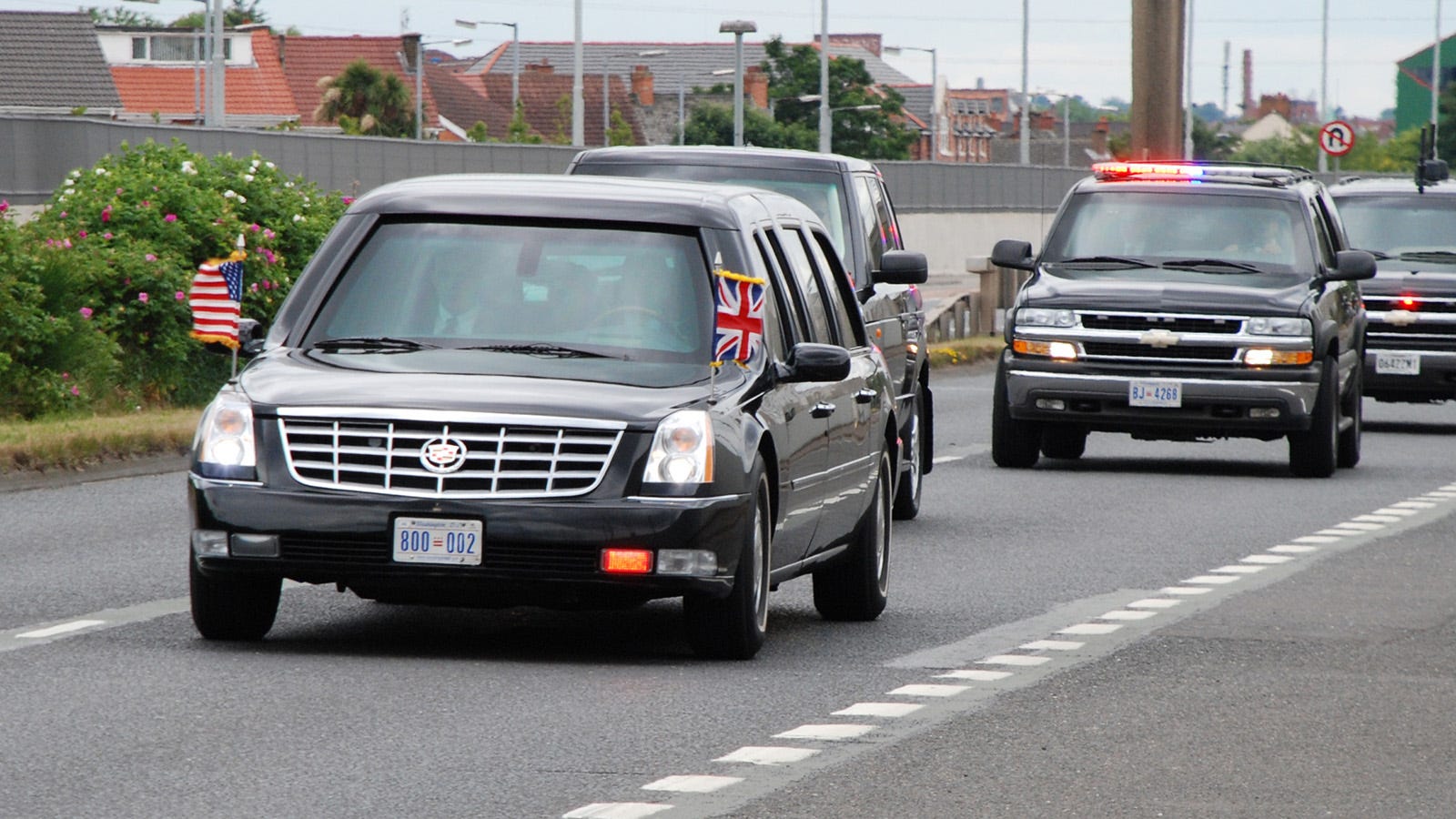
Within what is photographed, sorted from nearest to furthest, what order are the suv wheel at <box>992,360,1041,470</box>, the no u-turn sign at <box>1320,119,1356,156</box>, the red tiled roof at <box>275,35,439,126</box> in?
the suv wheel at <box>992,360,1041,470</box>
the no u-turn sign at <box>1320,119,1356,156</box>
the red tiled roof at <box>275,35,439,126</box>

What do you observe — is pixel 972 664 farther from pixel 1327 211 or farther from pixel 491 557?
pixel 1327 211

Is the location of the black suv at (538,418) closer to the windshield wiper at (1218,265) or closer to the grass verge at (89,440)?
the grass verge at (89,440)

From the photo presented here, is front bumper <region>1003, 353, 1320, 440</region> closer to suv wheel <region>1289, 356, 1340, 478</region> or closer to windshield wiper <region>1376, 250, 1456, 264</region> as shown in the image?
suv wheel <region>1289, 356, 1340, 478</region>

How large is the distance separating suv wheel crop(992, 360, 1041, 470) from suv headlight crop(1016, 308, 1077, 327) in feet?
1.04

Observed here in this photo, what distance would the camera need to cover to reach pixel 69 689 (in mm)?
8969

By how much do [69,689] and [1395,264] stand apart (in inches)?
732

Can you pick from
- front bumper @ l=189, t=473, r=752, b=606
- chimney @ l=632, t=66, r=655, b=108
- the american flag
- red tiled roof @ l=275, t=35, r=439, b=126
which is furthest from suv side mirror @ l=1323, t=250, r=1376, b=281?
chimney @ l=632, t=66, r=655, b=108

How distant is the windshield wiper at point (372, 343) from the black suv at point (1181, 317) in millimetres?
9682

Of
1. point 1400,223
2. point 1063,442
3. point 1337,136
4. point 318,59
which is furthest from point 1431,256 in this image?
point 318,59

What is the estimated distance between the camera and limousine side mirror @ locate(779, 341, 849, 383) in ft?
33.5

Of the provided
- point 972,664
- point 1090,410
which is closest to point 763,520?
point 972,664

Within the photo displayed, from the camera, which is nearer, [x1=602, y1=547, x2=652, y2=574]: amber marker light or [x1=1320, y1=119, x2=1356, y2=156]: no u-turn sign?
[x1=602, y1=547, x2=652, y2=574]: amber marker light

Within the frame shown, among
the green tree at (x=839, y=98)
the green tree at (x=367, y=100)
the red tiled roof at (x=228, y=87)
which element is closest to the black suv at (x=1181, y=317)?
the green tree at (x=367, y=100)

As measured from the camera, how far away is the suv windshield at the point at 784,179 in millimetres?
16219
